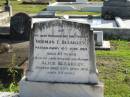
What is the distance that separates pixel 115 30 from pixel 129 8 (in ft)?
18.2

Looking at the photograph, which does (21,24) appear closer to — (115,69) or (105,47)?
(105,47)

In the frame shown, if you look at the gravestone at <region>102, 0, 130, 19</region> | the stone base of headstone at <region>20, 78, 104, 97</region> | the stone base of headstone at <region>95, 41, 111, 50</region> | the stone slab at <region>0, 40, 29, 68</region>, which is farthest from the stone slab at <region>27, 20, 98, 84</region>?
the gravestone at <region>102, 0, 130, 19</region>

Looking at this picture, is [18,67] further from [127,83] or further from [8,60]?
[127,83]

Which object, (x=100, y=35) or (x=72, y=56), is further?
(x=100, y=35)

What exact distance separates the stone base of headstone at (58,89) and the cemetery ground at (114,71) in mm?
949

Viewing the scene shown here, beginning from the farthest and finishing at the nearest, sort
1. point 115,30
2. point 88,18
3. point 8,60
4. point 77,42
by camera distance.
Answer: point 88,18 < point 115,30 < point 8,60 < point 77,42

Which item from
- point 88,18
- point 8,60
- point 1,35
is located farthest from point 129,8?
point 8,60

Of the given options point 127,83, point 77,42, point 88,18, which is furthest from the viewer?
point 88,18

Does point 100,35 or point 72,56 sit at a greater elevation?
point 72,56

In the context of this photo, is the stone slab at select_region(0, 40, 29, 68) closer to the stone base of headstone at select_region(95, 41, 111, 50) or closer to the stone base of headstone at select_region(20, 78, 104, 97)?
the stone base of headstone at select_region(20, 78, 104, 97)

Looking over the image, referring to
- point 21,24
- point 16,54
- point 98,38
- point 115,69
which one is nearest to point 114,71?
point 115,69

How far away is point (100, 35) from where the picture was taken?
38.1 feet

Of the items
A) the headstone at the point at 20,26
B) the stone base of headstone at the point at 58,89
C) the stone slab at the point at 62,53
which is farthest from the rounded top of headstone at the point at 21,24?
the stone base of headstone at the point at 58,89

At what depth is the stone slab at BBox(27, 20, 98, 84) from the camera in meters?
6.15
